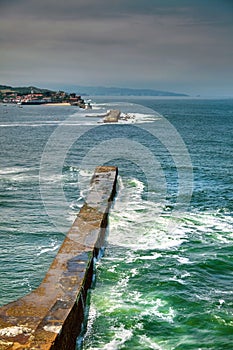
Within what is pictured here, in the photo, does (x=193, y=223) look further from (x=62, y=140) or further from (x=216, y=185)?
(x=62, y=140)

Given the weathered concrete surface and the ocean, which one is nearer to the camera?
the weathered concrete surface

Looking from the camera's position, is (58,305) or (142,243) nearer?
(58,305)

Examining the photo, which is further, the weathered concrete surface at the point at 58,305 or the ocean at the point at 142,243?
the ocean at the point at 142,243

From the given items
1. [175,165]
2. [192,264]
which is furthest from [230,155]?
[192,264]

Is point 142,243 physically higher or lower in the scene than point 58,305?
lower
